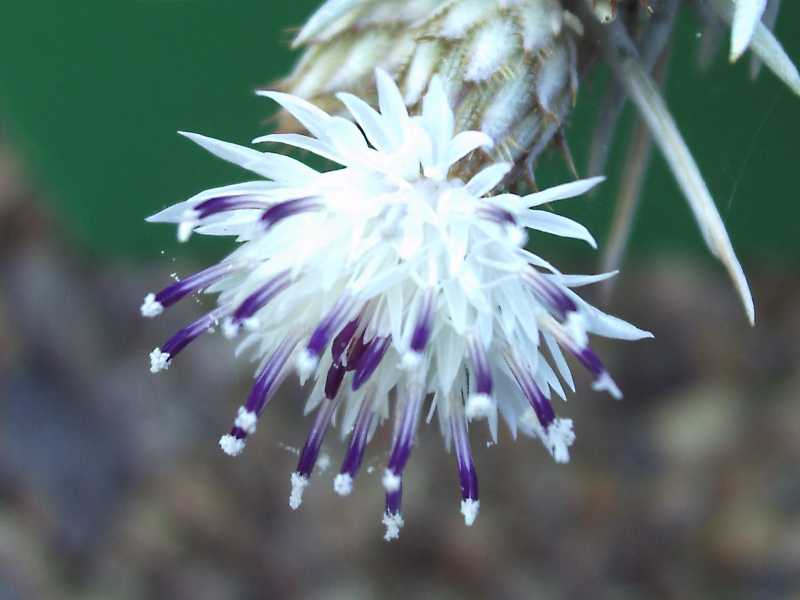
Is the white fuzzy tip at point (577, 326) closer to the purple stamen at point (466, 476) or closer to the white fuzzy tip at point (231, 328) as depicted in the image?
the purple stamen at point (466, 476)

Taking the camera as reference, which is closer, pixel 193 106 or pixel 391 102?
pixel 391 102

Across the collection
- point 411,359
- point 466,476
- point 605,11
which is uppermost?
point 605,11

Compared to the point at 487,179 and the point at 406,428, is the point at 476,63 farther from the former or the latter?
the point at 406,428

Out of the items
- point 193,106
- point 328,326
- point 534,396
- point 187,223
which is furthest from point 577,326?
point 193,106

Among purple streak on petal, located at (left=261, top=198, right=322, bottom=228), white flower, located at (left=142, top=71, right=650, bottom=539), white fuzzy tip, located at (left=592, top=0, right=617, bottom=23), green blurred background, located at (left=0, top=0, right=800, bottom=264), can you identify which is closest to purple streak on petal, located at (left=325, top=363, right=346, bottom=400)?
white flower, located at (left=142, top=71, right=650, bottom=539)

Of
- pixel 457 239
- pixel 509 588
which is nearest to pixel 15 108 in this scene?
pixel 457 239

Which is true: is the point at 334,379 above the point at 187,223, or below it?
below

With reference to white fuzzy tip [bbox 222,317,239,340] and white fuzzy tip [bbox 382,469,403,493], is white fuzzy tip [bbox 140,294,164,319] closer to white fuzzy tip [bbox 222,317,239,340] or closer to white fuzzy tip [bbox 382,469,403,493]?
white fuzzy tip [bbox 222,317,239,340]
